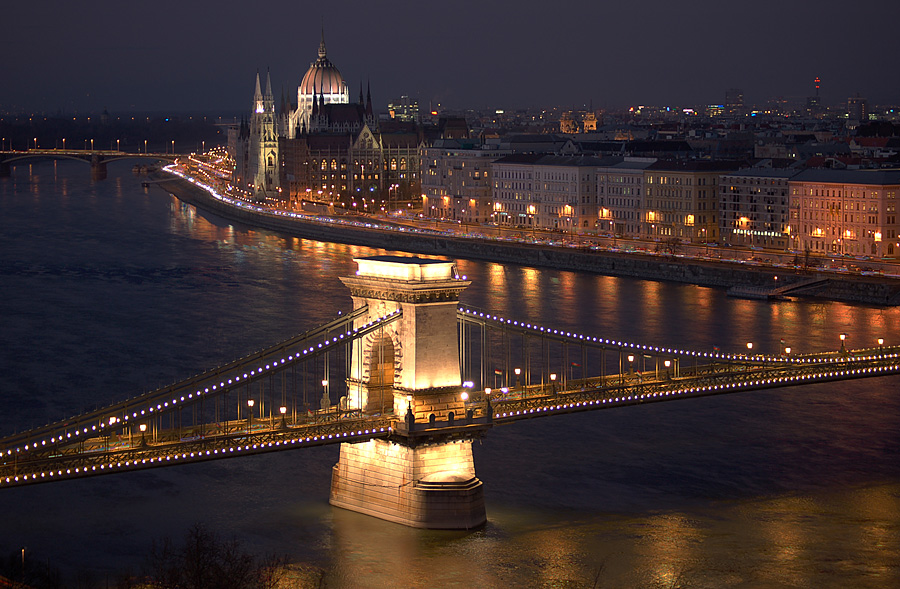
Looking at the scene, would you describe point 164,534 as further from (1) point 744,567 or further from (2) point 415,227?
(2) point 415,227

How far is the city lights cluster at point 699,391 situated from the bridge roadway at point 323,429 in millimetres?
14

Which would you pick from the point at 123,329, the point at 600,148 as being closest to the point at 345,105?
the point at 600,148

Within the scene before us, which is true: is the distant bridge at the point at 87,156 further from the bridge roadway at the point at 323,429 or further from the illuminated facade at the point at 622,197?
the bridge roadway at the point at 323,429

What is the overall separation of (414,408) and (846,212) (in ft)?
111

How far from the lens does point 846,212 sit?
50.4m

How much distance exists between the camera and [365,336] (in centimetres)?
1984

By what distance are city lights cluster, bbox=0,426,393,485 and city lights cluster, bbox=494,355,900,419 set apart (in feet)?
7.03

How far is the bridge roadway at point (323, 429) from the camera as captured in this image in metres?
17.3

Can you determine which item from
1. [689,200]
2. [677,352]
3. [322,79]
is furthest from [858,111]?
[677,352]

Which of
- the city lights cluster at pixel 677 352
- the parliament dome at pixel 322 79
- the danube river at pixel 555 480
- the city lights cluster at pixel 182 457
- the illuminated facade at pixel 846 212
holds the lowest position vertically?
the danube river at pixel 555 480

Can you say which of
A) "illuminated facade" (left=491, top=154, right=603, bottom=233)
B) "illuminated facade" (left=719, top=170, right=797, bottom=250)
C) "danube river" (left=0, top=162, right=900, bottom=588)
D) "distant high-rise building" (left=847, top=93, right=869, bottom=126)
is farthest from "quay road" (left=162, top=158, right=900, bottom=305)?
"distant high-rise building" (left=847, top=93, right=869, bottom=126)

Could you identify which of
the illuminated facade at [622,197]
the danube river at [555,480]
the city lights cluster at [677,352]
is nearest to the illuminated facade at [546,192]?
the illuminated facade at [622,197]

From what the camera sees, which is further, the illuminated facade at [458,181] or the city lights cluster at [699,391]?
the illuminated facade at [458,181]

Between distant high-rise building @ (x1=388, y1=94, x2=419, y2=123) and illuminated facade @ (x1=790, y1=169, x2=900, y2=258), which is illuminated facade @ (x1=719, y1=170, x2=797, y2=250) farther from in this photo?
distant high-rise building @ (x1=388, y1=94, x2=419, y2=123)
